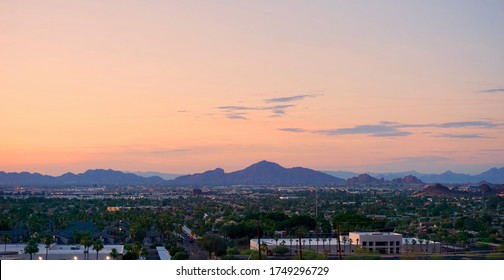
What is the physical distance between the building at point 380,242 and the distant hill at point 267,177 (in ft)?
260

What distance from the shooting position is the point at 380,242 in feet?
68.4

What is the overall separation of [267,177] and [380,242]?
81312 mm

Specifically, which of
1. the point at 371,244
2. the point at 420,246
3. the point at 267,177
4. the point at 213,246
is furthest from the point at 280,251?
the point at 267,177

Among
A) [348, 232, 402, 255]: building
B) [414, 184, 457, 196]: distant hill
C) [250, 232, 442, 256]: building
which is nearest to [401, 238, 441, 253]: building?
[250, 232, 442, 256]: building

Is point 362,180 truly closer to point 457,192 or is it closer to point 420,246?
point 457,192

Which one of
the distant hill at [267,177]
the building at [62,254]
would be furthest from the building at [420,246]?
the distant hill at [267,177]

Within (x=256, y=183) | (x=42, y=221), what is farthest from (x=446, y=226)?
(x=256, y=183)

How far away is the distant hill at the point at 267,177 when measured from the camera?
10331 centimetres

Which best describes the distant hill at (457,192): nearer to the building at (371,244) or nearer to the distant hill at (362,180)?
the distant hill at (362,180)

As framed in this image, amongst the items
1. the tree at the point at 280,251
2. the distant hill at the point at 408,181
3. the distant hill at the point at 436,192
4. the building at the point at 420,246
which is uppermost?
the distant hill at the point at 408,181

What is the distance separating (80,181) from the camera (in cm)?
12988

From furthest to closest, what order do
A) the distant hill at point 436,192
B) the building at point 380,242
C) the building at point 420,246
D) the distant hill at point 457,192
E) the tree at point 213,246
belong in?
the distant hill at point 436,192 → the distant hill at point 457,192 → the building at point 420,246 → the building at point 380,242 → the tree at point 213,246
